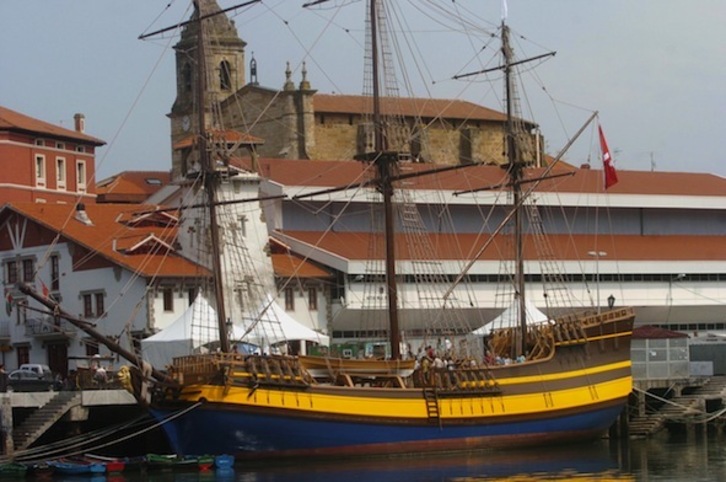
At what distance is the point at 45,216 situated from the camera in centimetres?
7069

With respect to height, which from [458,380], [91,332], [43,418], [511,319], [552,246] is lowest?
[43,418]

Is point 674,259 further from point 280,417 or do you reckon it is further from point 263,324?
point 280,417

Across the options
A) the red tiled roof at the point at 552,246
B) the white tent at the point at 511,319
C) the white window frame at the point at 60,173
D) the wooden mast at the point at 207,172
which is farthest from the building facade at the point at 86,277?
the white window frame at the point at 60,173

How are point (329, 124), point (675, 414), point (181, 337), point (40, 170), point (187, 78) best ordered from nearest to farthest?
point (181, 337)
point (675, 414)
point (40, 170)
point (329, 124)
point (187, 78)

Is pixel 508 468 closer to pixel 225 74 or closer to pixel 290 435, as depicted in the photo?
pixel 290 435

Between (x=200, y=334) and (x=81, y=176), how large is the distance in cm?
4064

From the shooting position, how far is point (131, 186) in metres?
97.8

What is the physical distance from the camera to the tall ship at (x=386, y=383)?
4712 centimetres

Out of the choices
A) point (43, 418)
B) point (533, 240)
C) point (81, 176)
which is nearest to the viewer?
point (43, 418)

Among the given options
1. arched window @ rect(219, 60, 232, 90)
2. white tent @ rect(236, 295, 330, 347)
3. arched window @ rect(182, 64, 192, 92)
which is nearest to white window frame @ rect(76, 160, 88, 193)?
arched window @ rect(182, 64, 192, 92)

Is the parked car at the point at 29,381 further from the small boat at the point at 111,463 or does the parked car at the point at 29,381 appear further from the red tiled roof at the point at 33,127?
the red tiled roof at the point at 33,127

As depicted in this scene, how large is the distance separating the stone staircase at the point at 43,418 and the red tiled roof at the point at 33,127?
136ft

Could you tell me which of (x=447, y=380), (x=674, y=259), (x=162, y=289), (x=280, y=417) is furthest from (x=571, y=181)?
(x=280, y=417)

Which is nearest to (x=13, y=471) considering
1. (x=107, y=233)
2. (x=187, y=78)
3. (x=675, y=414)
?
(x=107, y=233)
